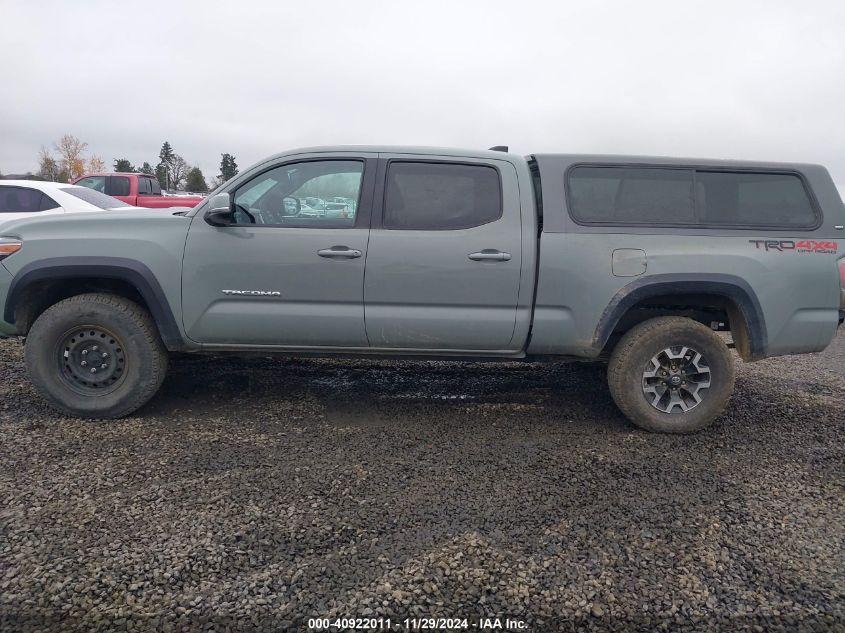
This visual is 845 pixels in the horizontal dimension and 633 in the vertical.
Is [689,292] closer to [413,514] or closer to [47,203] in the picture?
[413,514]

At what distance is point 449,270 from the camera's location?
3.92 meters

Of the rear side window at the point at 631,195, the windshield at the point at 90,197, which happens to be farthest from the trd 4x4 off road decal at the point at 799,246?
the windshield at the point at 90,197

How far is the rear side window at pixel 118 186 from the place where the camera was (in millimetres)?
14242

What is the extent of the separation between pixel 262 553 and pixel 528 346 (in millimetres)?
2224

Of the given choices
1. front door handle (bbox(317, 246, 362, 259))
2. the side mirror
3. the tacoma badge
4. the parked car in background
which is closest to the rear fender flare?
front door handle (bbox(317, 246, 362, 259))

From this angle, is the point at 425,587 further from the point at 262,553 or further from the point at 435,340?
the point at 435,340

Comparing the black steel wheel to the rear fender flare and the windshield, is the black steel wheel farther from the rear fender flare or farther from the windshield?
the windshield

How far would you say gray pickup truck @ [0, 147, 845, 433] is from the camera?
393 cm

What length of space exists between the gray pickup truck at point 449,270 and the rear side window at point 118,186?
11.3 meters

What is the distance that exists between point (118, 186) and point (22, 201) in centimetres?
597

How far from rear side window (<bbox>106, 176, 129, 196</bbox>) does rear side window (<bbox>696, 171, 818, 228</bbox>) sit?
13665mm

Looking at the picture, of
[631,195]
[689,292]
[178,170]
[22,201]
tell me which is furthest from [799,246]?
[178,170]

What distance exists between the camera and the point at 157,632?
2.13m

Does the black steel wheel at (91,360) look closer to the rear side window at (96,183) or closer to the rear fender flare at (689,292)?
the rear fender flare at (689,292)
